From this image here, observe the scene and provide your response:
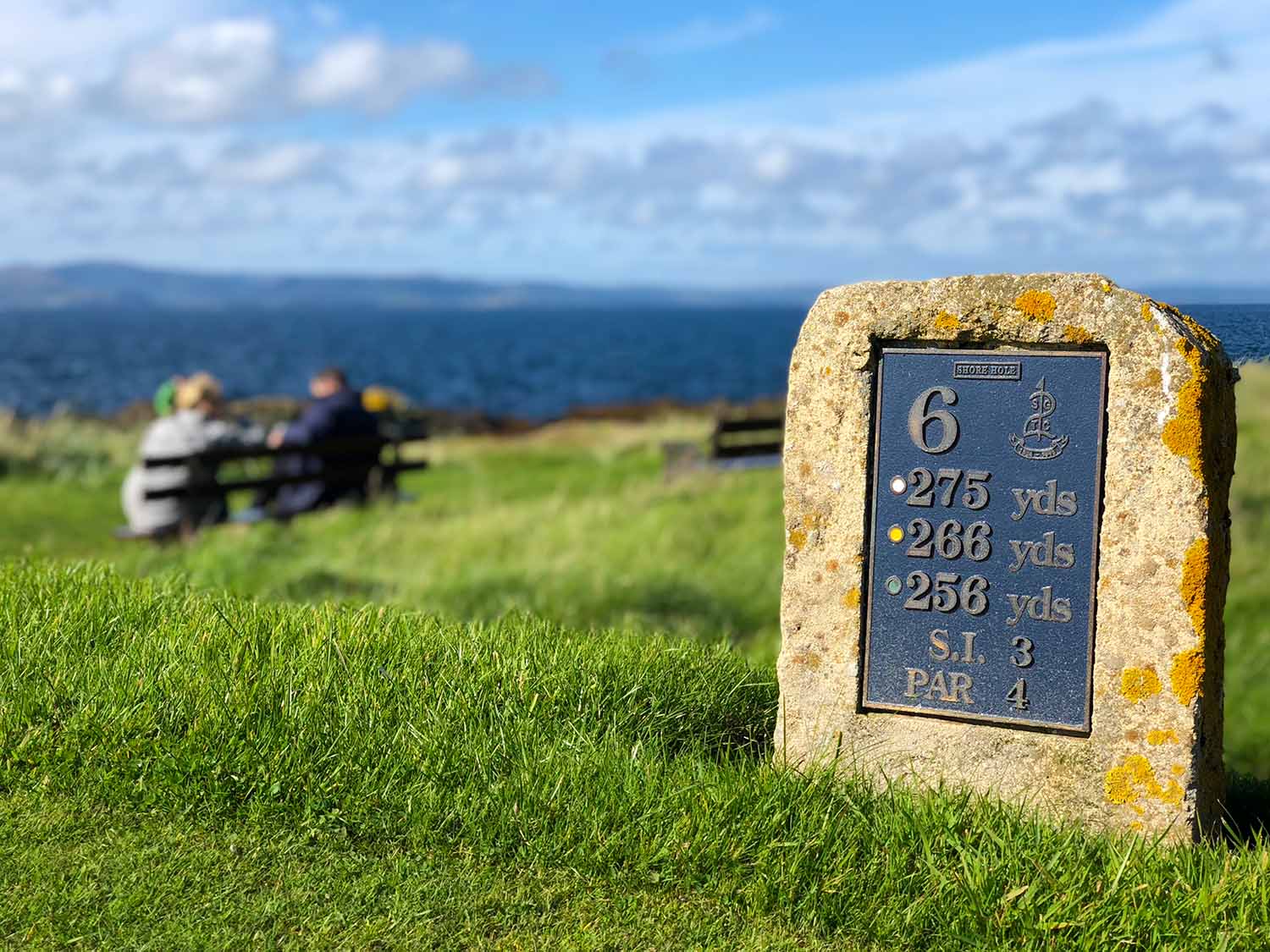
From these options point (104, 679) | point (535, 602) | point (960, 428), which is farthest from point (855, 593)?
point (535, 602)

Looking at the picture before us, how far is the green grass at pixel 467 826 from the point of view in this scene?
3660mm

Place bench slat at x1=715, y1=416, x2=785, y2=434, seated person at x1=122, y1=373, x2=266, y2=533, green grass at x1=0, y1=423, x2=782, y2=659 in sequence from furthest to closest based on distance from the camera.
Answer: bench slat at x1=715, y1=416, x2=785, y2=434, seated person at x1=122, y1=373, x2=266, y2=533, green grass at x1=0, y1=423, x2=782, y2=659

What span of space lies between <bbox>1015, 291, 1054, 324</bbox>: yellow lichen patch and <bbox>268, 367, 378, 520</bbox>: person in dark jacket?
9227mm

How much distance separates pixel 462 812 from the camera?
4.01 metres

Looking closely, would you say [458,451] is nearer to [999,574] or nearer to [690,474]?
[690,474]

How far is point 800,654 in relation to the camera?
15.5 feet

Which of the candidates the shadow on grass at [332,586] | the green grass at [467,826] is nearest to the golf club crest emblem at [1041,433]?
the green grass at [467,826]

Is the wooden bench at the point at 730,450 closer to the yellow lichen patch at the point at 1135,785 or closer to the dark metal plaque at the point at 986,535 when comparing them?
the dark metal plaque at the point at 986,535

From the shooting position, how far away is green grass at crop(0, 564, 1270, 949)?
366 cm

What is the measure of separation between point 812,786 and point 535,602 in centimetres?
563

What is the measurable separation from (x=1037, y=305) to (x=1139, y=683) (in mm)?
1304

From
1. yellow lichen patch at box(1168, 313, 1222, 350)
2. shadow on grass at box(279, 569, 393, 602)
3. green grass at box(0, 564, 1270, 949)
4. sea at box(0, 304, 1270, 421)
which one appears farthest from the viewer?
sea at box(0, 304, 1270, 421)

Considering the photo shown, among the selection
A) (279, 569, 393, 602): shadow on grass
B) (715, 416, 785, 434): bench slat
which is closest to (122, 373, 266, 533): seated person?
(279, 569, 393, 602): shadow on grass

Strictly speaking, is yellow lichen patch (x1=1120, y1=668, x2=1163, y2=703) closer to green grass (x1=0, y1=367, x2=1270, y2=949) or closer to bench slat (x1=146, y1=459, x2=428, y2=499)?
green grass (x1=0, y1=367, x2=1270, y2=949)
